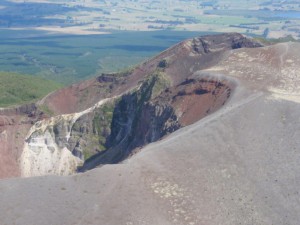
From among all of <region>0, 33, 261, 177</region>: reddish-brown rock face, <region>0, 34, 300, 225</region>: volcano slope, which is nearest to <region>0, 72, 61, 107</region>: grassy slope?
<region>0, 33, 261, 177</region>: reddish-brown rock face

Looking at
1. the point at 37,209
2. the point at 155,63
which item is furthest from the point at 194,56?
the point at 37,209

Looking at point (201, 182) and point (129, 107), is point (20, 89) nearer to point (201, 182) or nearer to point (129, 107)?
point (129, 107)

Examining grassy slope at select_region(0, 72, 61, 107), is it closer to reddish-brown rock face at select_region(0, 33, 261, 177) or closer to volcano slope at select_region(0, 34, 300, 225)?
reddish-brown rock face at select_region(0, 33, 261, 177)

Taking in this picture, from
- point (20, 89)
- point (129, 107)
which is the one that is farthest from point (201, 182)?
point (20, 89)

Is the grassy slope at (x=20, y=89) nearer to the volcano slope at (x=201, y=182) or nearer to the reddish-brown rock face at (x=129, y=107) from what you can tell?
the reddish-brown rock face at (x=129, y=107)

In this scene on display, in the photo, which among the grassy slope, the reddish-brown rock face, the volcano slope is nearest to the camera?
the volcano slope

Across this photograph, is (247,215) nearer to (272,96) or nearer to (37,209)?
(37,209)
